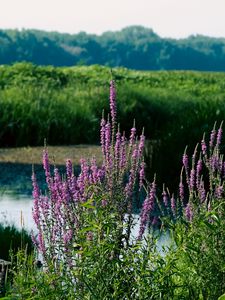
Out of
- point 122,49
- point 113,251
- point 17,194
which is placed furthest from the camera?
point 122,49

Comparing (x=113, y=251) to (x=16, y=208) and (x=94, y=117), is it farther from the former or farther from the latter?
(x=94, y=117)

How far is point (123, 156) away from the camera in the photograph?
533 centimetres

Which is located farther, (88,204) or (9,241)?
(9,241)

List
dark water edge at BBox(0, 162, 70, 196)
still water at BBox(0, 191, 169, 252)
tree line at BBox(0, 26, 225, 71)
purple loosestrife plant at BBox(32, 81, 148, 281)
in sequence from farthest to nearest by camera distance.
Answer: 1. tree line at BBox(0, 26, 225, 71)
2. dark water edge at BBox(0, 162, 70, 196)
3. still water at BBox(0, 191, 169, 252)
4. purple loosestrife plant at BBox(32, 81, 148, 281)

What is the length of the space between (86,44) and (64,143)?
121999 mm

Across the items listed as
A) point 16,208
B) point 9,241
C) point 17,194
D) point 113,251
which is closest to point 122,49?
point 17,194

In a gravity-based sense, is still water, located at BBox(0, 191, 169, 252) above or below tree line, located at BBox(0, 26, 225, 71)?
above

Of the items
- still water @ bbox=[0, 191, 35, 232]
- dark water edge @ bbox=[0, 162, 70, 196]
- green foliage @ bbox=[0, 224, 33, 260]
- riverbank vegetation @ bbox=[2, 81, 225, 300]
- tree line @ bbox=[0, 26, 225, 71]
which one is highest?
riverbank vegetation @ bbox=[2, 81, 225, 300]

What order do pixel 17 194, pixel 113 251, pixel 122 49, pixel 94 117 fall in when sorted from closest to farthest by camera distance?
pixel 113 251 < pixel 17 194 < pixel 94 117 < pixel 122 49

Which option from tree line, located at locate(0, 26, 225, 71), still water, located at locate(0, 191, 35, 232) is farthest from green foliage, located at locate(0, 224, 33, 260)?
tree line, located at locate(0, 26, 225, 71)

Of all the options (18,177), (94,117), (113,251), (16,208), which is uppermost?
(113,251)

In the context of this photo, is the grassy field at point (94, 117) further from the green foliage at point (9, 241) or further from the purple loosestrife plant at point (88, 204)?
the purple loosestrife plant at point (88, 204)

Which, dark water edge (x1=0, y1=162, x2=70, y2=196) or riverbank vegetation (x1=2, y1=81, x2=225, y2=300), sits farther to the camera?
dark water edge (x1=0, y1=162, x2=70, y2=196)

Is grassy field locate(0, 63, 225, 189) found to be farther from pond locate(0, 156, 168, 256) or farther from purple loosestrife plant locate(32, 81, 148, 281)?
purple loosestrife plant locate(32, 81, 148, 281)
